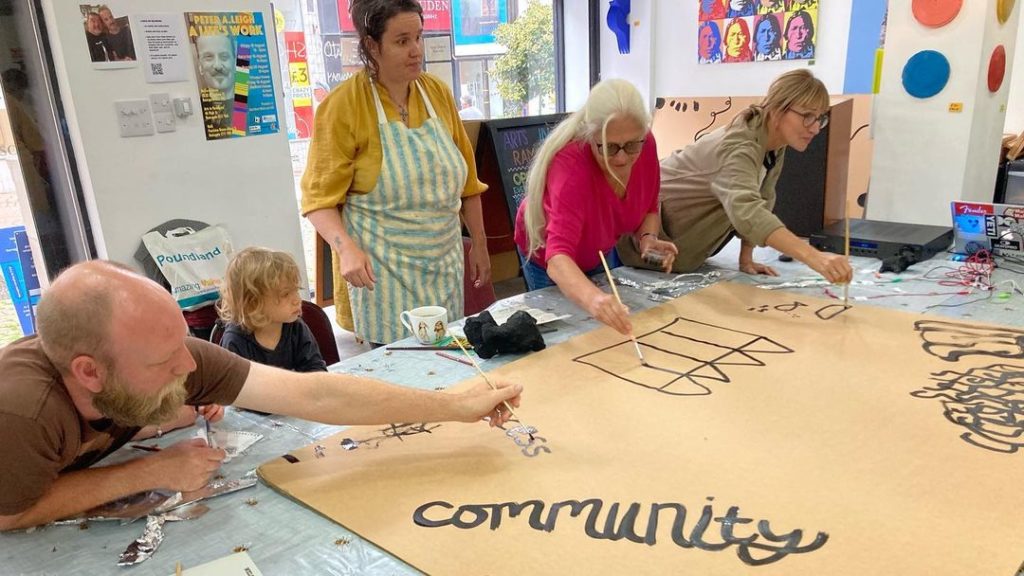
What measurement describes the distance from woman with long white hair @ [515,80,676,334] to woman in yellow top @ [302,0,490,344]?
0.26m

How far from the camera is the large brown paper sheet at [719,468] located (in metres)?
0.85

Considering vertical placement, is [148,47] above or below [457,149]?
above

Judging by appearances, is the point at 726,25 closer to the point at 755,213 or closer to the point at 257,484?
the point at 755,213

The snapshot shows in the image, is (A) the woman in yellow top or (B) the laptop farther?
(B) the laptop

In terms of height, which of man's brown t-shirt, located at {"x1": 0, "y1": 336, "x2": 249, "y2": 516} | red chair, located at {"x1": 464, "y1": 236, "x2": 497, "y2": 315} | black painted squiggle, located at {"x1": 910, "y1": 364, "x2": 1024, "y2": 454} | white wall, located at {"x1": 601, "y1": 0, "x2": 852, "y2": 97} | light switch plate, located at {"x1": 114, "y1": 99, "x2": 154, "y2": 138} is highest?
white wall, located at {"x1": 601, "y1": 0, "x2": 852, "y2": 97}

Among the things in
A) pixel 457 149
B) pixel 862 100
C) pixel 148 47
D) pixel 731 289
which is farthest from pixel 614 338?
pixel 862 100

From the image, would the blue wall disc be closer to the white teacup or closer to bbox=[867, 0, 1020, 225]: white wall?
bbox=[867, 0, 1020, 225]: white wall

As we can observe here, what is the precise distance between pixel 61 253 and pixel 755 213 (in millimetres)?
2597

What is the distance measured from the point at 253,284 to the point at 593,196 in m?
0.85

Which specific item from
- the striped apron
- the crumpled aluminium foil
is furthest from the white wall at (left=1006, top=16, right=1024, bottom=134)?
the crumpled aluminium foil

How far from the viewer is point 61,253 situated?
2.78m

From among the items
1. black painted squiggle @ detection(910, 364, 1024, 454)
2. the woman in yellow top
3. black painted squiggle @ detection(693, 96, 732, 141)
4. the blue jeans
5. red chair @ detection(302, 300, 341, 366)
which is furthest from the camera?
black painted squiggle @ detection(693, 96, 732, 141)

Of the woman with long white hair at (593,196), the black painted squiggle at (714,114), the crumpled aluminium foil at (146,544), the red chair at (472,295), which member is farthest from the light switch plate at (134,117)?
the black painted squiggle at (714,114)

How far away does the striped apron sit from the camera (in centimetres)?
189
